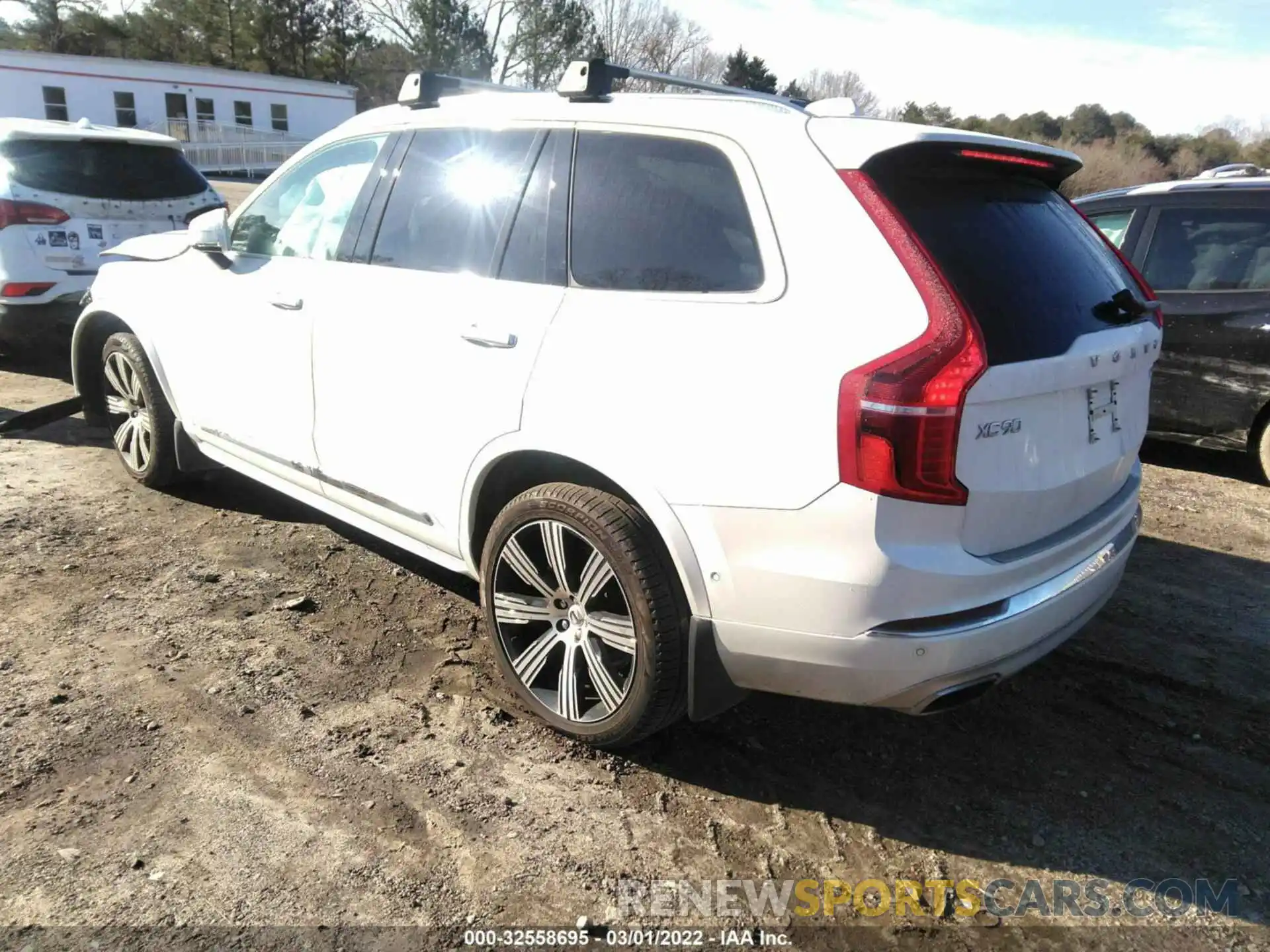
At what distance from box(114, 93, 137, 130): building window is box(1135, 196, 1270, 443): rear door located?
125 ft

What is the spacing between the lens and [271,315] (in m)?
3.86

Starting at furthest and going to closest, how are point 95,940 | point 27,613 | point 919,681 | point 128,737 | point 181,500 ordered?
point 181,500 → point 27,613 → point 128,737 → point 919,681 → point 95,940

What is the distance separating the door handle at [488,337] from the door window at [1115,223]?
193 inches

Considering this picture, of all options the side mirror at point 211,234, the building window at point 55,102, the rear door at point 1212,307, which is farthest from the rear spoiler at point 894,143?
the building window at point 55,102

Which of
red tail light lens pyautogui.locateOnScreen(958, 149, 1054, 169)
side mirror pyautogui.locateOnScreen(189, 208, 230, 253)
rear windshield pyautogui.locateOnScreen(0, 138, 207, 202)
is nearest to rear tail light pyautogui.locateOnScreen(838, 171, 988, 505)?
red tail light lens pyautogui.locateOnScreen(958, 149, 1054, 169)

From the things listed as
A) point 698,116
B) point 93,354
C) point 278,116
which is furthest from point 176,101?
point 698,116

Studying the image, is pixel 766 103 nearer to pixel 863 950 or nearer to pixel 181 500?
pixel 863 950

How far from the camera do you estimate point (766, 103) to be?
2.71 meters

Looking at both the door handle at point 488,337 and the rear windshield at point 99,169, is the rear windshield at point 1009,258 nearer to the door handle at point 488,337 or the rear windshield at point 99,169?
the door handle at point 488,337

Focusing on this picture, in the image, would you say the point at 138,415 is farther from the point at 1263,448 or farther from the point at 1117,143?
the point at 1117,143

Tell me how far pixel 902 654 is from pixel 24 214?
6.83m

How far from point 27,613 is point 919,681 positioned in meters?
3.36

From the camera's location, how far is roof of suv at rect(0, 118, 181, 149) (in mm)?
6645

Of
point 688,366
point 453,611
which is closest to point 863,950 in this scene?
point 688,366
